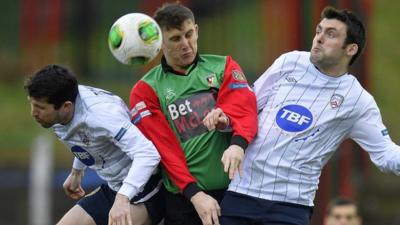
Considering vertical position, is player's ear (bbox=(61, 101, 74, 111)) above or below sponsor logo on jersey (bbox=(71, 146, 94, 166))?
above

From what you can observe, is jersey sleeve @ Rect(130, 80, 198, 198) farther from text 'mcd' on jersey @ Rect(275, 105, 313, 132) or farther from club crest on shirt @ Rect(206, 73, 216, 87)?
text 'mcd' on jersey @ Rect(275, 105, 313, 132)

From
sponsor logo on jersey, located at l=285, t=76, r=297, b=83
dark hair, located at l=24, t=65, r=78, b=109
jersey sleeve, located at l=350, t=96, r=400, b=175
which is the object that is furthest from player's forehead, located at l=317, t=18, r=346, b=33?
dark hair, located at l=24, t=65, r=78, b=109

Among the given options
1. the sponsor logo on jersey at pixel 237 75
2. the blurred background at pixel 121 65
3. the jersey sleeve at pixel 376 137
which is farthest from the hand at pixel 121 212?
the blurred background at pixel 121 65

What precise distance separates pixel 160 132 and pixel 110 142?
0.32 metres

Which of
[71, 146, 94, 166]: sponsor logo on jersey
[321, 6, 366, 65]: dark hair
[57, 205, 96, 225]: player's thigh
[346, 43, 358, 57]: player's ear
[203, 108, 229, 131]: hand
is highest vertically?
[321, 6, 366, 65]: dark hair

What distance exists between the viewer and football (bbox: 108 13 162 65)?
5.96m

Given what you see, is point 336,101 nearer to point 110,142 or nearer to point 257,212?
point 257,212

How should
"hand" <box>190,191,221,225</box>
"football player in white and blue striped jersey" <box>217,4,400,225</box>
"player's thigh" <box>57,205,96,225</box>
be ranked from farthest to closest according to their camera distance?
"player's thigh" <box>57,205,96,225</box> → "football player in white and blue striped jersey" <box>217,4,400,225</box> → "hand" <box>190,191,221,225</box>

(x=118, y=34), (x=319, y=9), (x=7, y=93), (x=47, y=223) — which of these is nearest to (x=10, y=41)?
(x=7, y=93)

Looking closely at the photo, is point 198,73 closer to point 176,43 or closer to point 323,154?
→ point 176,43

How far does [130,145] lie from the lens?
588cm

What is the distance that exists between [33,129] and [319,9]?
5.32 metres

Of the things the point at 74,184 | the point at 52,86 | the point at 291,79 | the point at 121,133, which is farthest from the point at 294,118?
the point at 74,184

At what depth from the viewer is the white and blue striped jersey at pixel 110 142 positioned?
5.83 metres
